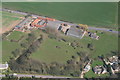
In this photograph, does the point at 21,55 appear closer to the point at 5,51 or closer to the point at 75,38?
the point at 5,51

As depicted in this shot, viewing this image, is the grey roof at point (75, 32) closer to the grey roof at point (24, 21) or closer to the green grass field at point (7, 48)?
the grey roof at point (24, 21)

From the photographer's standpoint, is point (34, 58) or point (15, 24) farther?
point (15, 24)

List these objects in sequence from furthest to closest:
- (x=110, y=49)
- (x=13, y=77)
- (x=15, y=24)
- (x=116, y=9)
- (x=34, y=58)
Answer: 1. (x=116, y=9)
2. (x=15, y=24)
3. (x=110, y=49)
4. (x=34, y=58)
5. (x=13, y=77)

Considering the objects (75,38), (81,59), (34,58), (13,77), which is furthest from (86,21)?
(13,77)

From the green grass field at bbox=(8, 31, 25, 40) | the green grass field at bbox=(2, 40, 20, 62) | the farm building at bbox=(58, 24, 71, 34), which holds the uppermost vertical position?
the farm building at bbox=(58, 24, 71, 34)

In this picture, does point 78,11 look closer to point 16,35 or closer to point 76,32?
point 76,32

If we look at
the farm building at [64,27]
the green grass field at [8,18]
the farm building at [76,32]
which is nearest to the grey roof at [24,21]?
the green grass field at [8,18]

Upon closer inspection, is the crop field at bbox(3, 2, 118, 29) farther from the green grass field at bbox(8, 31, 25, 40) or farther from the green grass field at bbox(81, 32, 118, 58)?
the green grass field at bbox(8, 31, 25, 40)

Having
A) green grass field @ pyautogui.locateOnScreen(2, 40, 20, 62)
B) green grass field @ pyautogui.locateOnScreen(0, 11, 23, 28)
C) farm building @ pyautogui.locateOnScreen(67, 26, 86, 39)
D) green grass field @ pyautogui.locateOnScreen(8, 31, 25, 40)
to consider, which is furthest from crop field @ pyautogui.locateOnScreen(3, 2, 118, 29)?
green grass field @ pyautogui.locateOnScreen(2, 40, 20, 62)
